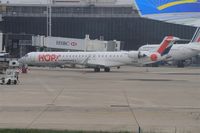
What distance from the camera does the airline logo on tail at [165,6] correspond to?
11406mm

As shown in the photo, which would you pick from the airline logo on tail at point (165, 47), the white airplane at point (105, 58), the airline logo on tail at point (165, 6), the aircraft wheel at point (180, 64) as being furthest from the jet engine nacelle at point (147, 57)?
the airline logo on tail at point (165, 6)

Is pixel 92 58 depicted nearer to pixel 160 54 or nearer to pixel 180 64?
pixel 160 54

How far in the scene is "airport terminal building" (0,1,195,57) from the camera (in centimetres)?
14975

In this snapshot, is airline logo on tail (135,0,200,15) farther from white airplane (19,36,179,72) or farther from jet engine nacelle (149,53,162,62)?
jet engine nacelle (149,53,162,62)

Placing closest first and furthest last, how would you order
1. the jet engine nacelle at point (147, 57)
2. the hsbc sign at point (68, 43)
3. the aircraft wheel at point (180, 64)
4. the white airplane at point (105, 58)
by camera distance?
1. the jet engine nacelle at point (147, 57)
2. the white airplane at point (105, 58)
3. the hsbc sign at point (68, 43)
4. the aircraft wheel at point (180, 64)

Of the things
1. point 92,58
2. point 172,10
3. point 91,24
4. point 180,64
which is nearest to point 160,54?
point 92,58

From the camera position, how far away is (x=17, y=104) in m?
23.3

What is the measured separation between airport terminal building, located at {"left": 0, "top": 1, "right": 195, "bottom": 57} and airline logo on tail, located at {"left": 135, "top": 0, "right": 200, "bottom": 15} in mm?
136778

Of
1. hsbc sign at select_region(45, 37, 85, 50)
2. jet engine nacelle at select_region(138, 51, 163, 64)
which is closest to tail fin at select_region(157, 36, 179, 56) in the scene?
jet engine nacelle at select_region(138, 51, 163, 64)

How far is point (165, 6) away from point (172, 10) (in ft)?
0.77

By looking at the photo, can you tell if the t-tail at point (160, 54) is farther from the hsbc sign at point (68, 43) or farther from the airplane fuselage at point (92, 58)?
the hsbc sign at point (68, 43)

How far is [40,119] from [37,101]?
7.87 meters

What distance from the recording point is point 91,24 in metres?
152

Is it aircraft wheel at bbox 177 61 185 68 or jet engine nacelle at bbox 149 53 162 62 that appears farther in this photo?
aircraft wheel at bbox 177 61 185 68
